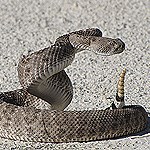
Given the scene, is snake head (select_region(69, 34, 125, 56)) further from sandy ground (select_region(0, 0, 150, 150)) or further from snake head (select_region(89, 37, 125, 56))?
sandy ground (select_region(0, 0, 150, 150))

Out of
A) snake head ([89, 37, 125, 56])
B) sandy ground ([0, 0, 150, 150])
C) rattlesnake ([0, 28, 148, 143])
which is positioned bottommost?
sandy ground ([0, 0, 150, 150])

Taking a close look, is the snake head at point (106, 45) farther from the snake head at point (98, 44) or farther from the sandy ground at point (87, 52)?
the sandy ground at point (87, 52)

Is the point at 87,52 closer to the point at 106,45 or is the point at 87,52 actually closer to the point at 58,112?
the point at 106,45

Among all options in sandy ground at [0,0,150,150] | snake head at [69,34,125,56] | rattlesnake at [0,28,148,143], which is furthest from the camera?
sandy ground at [0,0,150,150]

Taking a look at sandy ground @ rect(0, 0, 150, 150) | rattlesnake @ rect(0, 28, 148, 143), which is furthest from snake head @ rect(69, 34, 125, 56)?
sandy ground @ rect(0, 0, 150, 150)

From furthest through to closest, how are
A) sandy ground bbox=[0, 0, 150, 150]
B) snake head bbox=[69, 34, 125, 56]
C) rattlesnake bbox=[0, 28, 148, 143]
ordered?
sandy ground bbox=[0, 0, 150, 150] → snake head bbox=[69, 34, 125, 56] → rattlesnake bbox=[0, 28, 148, 143]

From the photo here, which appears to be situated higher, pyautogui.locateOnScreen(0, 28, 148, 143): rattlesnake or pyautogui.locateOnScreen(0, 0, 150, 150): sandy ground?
pyautogui.locateOnScreen(0, 28, 148, 143): rattlesnake
